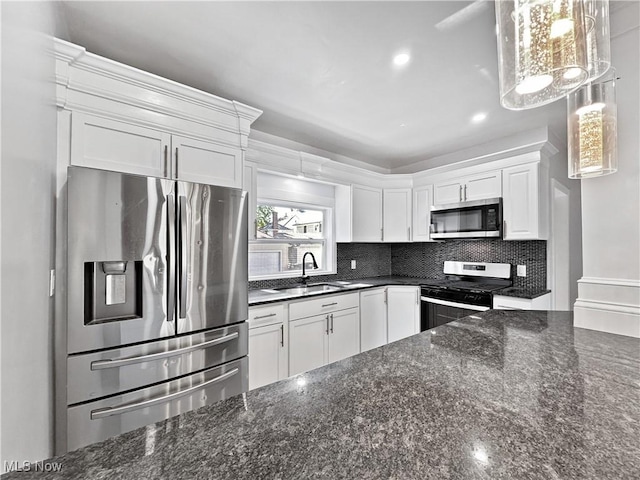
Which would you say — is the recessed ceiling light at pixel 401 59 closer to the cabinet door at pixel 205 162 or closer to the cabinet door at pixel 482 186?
the cabinet door at pixel 205 162

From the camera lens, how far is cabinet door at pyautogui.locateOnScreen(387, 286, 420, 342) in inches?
137

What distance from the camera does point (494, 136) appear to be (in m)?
3.33

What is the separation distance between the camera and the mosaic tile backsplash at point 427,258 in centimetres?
318

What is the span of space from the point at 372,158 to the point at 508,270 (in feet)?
7.21

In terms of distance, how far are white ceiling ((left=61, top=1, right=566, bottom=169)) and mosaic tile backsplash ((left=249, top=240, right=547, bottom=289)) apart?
134 centimetres

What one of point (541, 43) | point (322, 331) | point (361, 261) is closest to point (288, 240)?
point (322, 331)

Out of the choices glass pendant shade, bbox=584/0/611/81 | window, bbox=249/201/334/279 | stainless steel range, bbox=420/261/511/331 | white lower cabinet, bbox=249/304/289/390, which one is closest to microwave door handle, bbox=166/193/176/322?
white lower cabinet, bbox=249/304/289/390

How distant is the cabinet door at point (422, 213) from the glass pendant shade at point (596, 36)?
116 inches

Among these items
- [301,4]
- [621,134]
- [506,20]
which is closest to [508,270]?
[621,134]

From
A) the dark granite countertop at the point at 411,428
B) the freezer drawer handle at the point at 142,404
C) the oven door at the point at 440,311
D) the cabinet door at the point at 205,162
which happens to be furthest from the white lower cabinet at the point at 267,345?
the oven door at the point at 440,311

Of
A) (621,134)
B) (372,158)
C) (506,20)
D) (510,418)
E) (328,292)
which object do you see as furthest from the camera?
(372,158)

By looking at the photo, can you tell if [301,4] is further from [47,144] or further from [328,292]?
[328,292]

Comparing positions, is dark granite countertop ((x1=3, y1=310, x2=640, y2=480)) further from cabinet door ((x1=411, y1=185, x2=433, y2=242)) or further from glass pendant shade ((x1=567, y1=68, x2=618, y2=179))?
cabinet door ((x1=411, y1=185, x2=433, y2=242))

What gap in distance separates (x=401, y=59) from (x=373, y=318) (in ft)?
8.36
